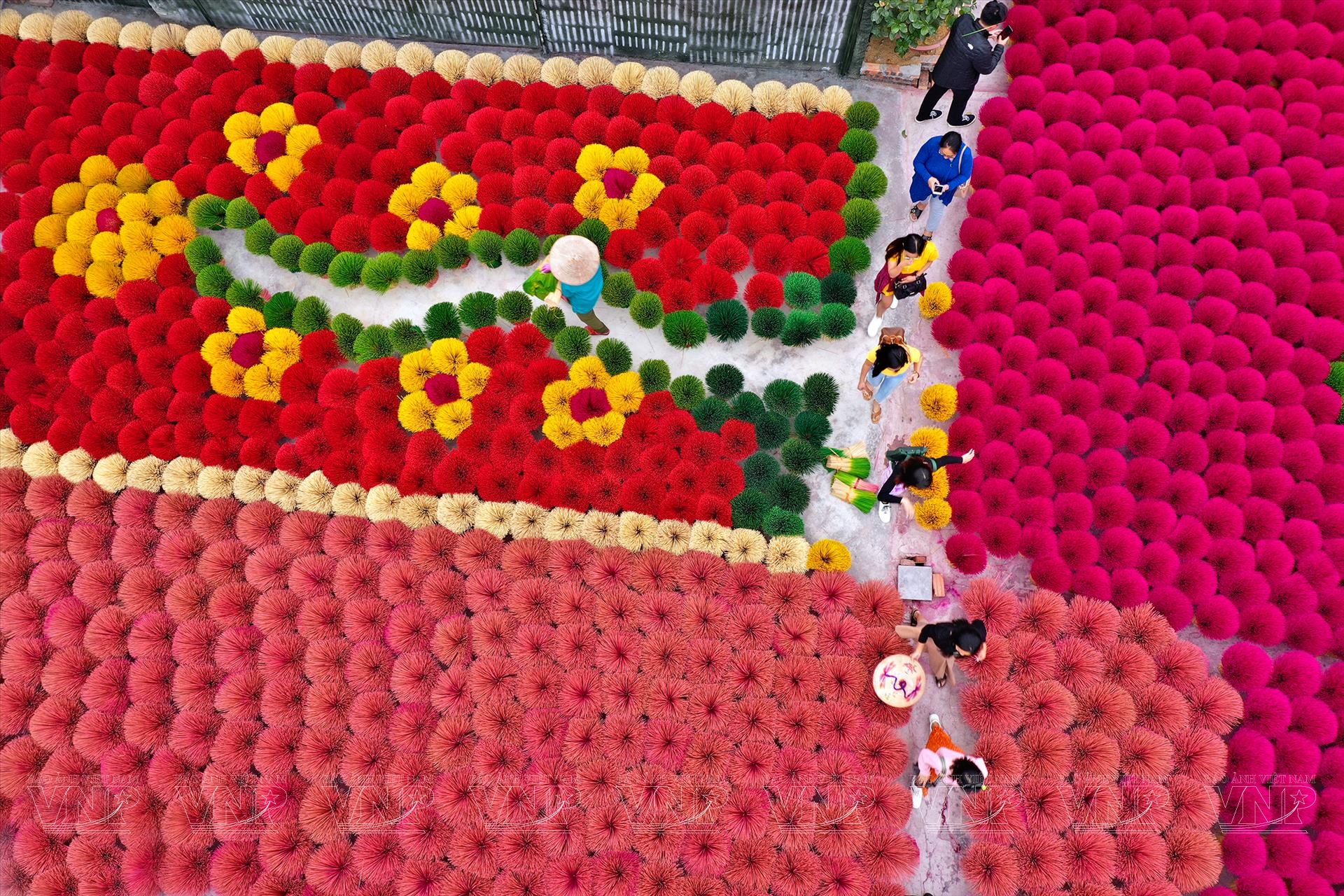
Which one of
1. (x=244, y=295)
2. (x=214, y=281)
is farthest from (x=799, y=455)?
(x=214, y=281)

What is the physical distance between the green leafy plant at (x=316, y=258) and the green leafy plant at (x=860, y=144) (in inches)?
148

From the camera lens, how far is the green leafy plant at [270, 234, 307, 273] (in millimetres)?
4723

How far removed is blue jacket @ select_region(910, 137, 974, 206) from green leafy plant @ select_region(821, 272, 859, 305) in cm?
74

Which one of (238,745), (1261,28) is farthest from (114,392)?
(1261,28)

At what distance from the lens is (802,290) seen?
4.48 metres

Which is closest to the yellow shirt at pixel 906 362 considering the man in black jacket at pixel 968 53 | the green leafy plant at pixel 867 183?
the green leafy plant at pixel 867 183

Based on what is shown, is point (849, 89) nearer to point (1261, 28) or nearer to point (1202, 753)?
point (1261, 28)

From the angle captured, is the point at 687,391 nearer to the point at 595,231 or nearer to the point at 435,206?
the point at 595,231

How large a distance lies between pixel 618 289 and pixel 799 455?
1.66 m

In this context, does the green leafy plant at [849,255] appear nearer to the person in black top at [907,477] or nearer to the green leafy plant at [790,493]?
the person in black top at [907,477]

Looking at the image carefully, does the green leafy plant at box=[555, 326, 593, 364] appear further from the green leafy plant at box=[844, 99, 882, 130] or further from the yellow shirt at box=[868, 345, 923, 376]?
the green leafy plant at box=[844, 99, 882, 130]

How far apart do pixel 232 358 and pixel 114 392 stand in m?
0.86

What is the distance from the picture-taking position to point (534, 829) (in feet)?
11.7

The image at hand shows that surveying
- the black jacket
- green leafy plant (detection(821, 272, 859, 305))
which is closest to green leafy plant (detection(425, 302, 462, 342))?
green leafy plant (detection(821, 272, 859, 305))
